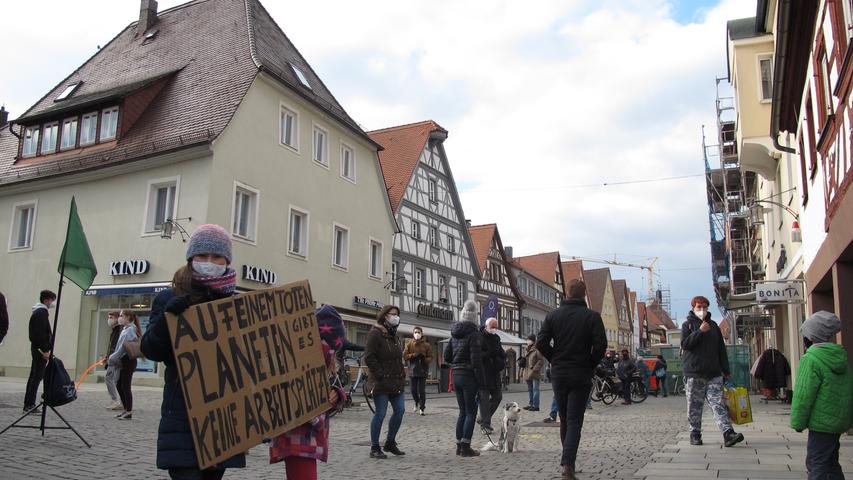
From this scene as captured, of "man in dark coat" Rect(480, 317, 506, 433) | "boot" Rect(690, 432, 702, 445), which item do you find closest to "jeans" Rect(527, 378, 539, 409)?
"man in dark coat" Rect(480, 317, 506, 433)

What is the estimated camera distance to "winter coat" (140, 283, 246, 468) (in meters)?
3.40

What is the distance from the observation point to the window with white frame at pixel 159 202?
70.2 feet

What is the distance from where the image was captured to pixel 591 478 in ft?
23.9

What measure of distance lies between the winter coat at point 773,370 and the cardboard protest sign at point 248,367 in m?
18.8

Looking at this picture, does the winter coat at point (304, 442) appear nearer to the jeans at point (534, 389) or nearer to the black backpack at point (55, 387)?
the black backpack at point (55, 387)

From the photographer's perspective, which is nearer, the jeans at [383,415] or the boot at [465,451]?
the jeans at [383,415]

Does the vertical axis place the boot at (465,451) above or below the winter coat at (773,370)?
below

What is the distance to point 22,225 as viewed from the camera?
963 inches

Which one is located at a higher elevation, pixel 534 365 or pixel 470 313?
pixel 470 313

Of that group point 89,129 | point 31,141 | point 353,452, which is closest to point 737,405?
point 353,452

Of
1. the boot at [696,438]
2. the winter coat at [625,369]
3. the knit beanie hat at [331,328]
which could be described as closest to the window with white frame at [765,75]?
the winter coat at [625,369]

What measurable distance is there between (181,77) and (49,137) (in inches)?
194

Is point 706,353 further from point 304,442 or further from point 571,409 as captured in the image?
point 304,442

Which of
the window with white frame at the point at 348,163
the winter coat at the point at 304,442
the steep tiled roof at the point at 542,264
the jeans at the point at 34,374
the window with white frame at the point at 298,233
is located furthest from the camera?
the steep tiled roof at the point at 542,264
